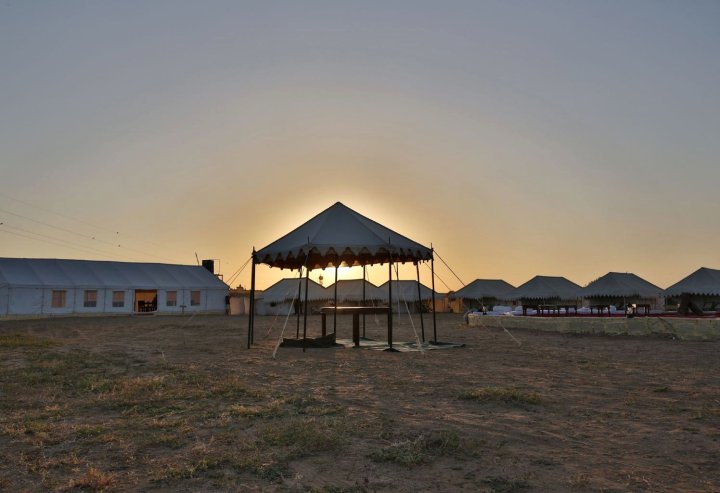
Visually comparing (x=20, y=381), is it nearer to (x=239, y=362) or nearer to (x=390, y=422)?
(x=239, y=362)

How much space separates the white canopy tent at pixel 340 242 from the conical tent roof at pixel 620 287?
20.0 m

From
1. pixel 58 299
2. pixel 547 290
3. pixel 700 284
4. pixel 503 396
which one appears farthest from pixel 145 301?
pixel 503 396

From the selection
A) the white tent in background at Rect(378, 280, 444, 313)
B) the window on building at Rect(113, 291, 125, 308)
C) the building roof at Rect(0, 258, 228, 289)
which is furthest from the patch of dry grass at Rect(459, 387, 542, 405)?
the white tent in background at Rect(378, 280, 444, 313)

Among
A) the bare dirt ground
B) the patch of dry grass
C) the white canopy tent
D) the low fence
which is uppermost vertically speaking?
the white canopy tent

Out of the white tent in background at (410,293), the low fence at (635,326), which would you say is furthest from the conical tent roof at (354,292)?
the low fence at (635,326)

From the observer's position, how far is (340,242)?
48.1 ft

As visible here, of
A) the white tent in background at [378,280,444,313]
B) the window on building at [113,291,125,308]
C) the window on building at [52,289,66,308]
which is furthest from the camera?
the white tent in background at [378,280,444,313]

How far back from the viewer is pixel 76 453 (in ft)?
15.5

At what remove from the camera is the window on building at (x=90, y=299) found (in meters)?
42.6

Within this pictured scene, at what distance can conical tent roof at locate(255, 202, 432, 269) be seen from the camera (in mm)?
14547

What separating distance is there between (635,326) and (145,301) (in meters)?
45.7

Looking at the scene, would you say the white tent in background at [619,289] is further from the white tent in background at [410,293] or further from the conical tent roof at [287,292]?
the conical tent roof at [287,292]

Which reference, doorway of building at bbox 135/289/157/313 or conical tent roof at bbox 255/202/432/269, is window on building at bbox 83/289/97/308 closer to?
doorway of building at bbox 135/289/157/313

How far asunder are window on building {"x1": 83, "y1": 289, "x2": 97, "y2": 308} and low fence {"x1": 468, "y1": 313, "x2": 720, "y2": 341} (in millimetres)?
34525
